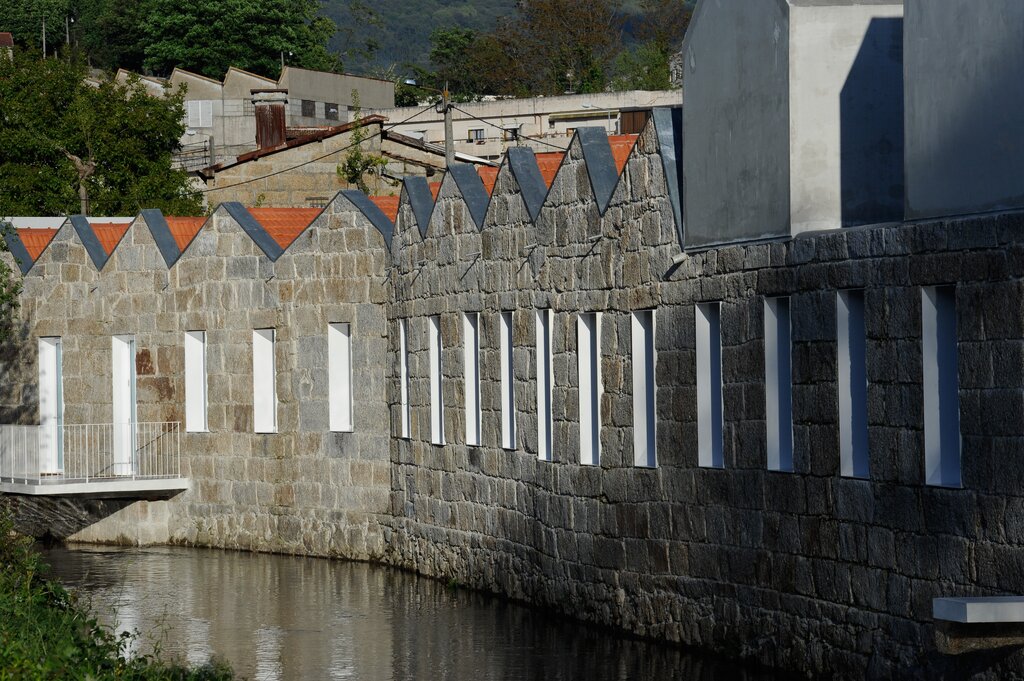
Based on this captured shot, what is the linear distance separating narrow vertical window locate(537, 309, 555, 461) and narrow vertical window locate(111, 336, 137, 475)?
8.91m

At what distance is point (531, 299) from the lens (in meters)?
17.5

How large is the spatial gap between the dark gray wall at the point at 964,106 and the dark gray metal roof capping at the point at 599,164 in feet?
14.8

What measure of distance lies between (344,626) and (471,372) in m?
3.66

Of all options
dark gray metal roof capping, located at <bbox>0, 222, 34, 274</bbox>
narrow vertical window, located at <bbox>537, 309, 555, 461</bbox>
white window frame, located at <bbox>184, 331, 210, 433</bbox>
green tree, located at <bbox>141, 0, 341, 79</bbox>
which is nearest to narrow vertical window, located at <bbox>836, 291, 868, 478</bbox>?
narrow vertical window, located at <bbox>537, 309, 555, 461</bbox>

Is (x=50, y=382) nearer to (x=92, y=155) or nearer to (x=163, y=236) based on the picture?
(x=163, y=236)

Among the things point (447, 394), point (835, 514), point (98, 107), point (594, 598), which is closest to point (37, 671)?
point (835, 514)

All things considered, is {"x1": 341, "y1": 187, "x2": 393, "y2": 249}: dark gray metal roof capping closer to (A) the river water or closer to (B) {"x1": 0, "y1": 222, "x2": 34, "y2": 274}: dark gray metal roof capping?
(A) the river water

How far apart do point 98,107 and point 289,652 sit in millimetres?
32588

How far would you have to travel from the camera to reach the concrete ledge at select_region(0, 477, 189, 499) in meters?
23.3

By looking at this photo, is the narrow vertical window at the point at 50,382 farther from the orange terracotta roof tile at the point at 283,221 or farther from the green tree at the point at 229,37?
the green tree at the point at 229,37

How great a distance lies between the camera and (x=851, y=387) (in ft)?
40.3

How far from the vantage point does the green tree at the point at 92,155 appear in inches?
1686

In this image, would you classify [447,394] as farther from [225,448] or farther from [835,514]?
[835,514]

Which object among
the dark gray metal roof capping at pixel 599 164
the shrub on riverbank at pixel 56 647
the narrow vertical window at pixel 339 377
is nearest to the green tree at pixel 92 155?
the narrow vertical window at pixel 339 377
